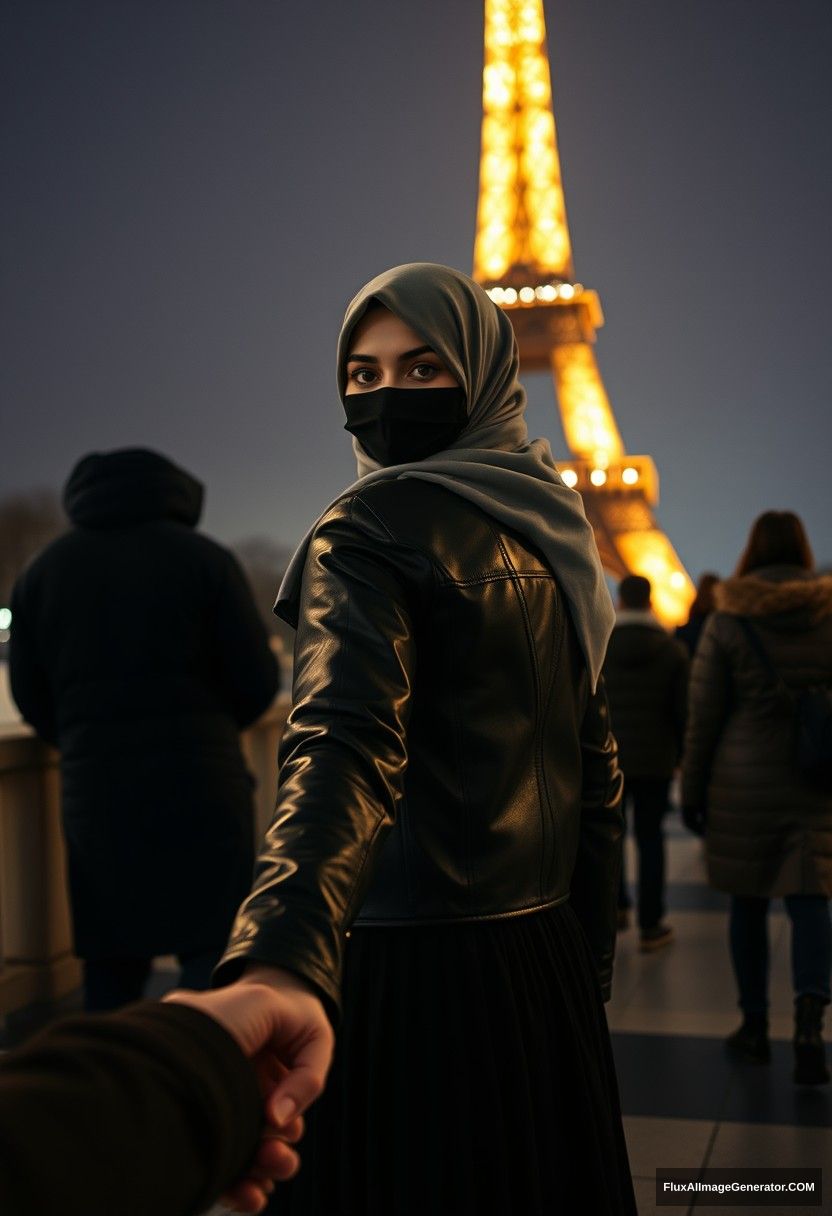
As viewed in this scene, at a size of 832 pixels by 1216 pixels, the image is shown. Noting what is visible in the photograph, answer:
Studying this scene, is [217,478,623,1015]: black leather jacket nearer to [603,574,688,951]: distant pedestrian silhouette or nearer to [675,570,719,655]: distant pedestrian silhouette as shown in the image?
[603,574,688,951]: distant pedestrian silhouette

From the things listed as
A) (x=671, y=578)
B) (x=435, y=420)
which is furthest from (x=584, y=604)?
(x=671, y=578)

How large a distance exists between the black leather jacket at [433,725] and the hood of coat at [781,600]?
2589mm

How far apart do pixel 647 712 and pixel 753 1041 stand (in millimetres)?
2201

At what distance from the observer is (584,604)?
1818 mm

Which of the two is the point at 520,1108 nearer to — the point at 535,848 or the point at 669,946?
the point at 535,848

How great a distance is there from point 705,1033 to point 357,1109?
10.8ft

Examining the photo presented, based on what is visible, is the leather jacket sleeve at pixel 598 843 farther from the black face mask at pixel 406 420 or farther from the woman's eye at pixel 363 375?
the woman's eye at pixel 363 375

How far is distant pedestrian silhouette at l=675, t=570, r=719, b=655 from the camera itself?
7.84 meters

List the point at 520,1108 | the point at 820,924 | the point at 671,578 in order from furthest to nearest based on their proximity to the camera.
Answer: the point at 671,578 → the point at 820,924 → the point at 520,1108

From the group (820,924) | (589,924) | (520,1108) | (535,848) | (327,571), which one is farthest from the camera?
(820,924)

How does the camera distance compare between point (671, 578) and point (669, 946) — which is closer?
point (669, 946)

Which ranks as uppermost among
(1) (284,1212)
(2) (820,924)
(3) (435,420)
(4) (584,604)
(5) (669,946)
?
(3) (435,420)

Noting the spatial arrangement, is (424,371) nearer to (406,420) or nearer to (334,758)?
(406,420)

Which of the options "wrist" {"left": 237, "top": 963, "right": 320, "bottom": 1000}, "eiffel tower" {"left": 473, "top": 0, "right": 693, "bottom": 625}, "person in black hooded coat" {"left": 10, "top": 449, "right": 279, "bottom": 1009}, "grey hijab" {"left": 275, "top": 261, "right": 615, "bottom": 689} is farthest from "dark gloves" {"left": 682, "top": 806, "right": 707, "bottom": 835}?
"eiffel tower" {"left": 473, "top": 0, "right": 693, "bottom": 625}
